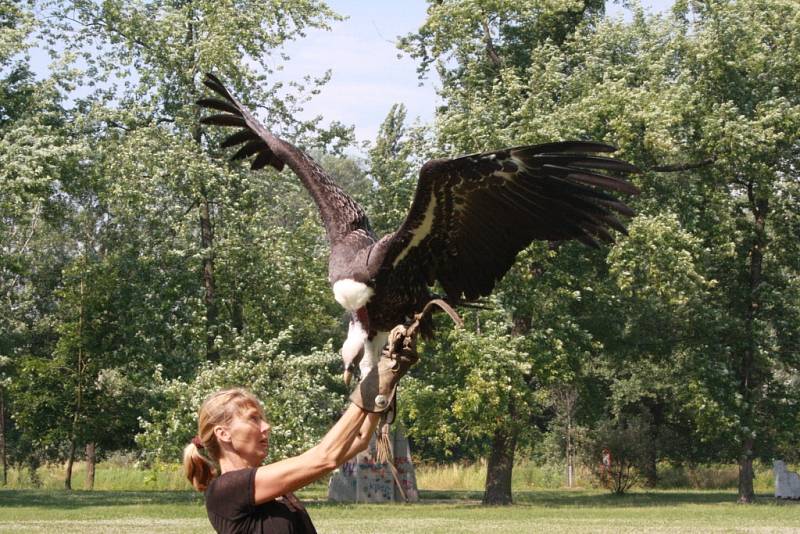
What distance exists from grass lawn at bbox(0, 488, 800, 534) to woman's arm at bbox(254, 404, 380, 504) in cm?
1195

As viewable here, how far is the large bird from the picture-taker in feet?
18.8

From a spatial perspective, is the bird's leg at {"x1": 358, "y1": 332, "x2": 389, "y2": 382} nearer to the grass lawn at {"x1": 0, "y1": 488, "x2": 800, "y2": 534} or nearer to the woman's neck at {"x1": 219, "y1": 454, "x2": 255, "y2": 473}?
the woman's neck at {"x1": 219, "y1": 454, "x2": 255, "y2": 473}

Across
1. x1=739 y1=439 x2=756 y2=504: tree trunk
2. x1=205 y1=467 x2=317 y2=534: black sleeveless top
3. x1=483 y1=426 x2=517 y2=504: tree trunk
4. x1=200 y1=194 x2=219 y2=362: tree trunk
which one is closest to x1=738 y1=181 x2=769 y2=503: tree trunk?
x1=739 y1=439 x2=756 y2=504: tree trunk

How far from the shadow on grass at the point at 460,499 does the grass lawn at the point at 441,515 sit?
2cm

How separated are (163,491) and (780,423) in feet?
47.4

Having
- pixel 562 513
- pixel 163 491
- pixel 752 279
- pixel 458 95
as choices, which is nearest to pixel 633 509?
pixel 562 513

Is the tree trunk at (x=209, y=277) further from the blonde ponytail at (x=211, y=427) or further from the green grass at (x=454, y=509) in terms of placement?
the blonde ponytail at (x=211, y=427)

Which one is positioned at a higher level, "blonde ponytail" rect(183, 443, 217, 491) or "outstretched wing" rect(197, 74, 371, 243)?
"outstretched wing" rect(197, 74, 371, 243)

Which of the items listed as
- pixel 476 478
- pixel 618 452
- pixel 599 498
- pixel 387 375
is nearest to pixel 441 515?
pixel 599 498

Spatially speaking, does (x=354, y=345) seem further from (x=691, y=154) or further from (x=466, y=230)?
(x=691, y=154)

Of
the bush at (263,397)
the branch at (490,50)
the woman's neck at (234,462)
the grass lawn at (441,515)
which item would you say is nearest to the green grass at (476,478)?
the grass lawn at (441,515)

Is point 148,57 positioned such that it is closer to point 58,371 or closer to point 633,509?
point 58,371

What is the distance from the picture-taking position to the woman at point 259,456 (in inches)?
120

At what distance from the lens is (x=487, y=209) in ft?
20.0
